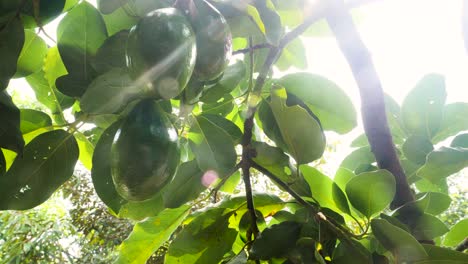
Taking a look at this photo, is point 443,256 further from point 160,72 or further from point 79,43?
point 79,43

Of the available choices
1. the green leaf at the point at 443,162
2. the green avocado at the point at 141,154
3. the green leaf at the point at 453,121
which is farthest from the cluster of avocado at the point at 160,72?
the green leaf at the point at 453,121

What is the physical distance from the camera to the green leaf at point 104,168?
554 mm

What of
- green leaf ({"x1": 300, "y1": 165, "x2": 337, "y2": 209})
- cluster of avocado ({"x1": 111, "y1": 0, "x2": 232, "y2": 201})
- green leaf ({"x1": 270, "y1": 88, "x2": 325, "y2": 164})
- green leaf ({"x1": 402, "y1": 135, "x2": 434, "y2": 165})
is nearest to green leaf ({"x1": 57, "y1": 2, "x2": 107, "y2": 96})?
cluster of avocado ({"x1": 111, "y1": 0, "x2": 232, "y2": 201})

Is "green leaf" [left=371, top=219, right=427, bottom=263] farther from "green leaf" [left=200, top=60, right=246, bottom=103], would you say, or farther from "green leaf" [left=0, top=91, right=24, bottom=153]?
"green leaf" [left=0, top=91, right=24, bottom=153]

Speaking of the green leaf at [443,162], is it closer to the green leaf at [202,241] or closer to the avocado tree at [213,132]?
the avocado tree at [213,132]

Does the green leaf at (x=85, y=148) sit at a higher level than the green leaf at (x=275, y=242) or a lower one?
lower

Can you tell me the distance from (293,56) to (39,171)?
513 mm

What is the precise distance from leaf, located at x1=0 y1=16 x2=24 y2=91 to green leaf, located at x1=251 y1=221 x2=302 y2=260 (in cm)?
35

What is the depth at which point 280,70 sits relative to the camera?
85 centimetres

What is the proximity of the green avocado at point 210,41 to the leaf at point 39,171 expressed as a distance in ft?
0.83

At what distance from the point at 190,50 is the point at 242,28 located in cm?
13

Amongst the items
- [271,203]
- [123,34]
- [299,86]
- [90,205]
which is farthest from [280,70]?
[90,205]

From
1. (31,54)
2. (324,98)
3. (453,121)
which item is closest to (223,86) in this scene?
(324,98)

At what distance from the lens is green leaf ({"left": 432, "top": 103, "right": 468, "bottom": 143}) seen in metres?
0.71
